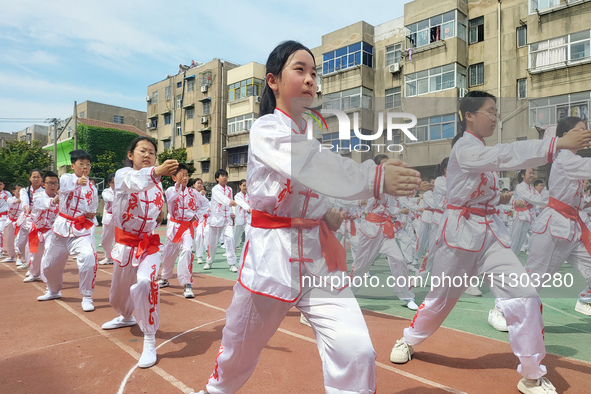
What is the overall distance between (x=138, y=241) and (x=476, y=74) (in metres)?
21.5

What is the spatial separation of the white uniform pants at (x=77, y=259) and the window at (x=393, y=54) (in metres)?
21.3

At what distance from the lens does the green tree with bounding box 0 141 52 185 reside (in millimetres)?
30922

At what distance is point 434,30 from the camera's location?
22.1 meters

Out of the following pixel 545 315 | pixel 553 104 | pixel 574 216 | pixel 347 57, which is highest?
pixel 347 57

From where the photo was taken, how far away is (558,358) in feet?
12.9

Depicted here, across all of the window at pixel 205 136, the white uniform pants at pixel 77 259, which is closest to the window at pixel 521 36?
the white uniform pants at pixel 77 259

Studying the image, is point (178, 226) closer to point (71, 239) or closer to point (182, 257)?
point (182, 257)

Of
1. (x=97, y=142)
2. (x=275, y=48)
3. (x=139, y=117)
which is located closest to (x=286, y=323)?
(x=275, y=48)

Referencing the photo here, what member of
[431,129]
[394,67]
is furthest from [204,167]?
[431,129]

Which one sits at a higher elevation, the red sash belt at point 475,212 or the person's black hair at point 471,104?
the person's black hair at point 471,104

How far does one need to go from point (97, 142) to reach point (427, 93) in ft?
95.1

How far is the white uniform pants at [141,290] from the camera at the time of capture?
4035 mm

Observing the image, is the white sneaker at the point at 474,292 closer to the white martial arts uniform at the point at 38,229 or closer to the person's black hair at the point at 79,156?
the person's black hair at the point at 79,156

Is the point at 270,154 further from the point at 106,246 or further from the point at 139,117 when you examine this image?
the point at 139,117
